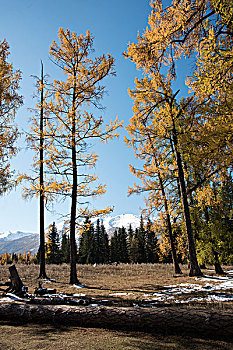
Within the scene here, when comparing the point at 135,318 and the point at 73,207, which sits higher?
the point at 73,207

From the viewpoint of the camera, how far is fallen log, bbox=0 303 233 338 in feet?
11.2

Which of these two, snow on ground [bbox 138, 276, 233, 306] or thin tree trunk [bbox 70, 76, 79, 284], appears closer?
snow on ground [bbox 138, 276, 233, 306]

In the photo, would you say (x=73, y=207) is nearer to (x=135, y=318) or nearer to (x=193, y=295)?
(x=193, y=295)

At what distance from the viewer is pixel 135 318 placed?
3.79 m

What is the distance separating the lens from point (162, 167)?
1367 cm

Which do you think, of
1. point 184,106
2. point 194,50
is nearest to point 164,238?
point 184,106

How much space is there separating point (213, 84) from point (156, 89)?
19.3 ft

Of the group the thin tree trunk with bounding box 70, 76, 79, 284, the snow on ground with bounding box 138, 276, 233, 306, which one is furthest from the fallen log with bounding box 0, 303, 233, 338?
the thin tree trunk with bounding box 70, 76, 79, 284

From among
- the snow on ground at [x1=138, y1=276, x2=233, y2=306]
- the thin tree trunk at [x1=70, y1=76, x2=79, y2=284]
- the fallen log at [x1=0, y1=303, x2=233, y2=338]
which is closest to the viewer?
the fallen log at [x1=0, y1=303, x2=233, y2=338]

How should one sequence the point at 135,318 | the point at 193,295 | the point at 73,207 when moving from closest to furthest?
1. the point at 135,318
2. the point at 193,295
3. the point at 73,207

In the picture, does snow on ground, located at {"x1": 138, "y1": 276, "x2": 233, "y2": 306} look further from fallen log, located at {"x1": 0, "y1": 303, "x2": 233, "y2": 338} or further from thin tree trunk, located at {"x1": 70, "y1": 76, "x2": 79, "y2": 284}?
thin tree trunk, located at {"x1": 70, "y1": 76, "x2": 79, "y2": 284}

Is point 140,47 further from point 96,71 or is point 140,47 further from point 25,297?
point 25,297

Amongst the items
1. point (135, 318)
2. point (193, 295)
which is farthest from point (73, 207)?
point (135, 318)

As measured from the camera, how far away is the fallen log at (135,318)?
11.2 ft
